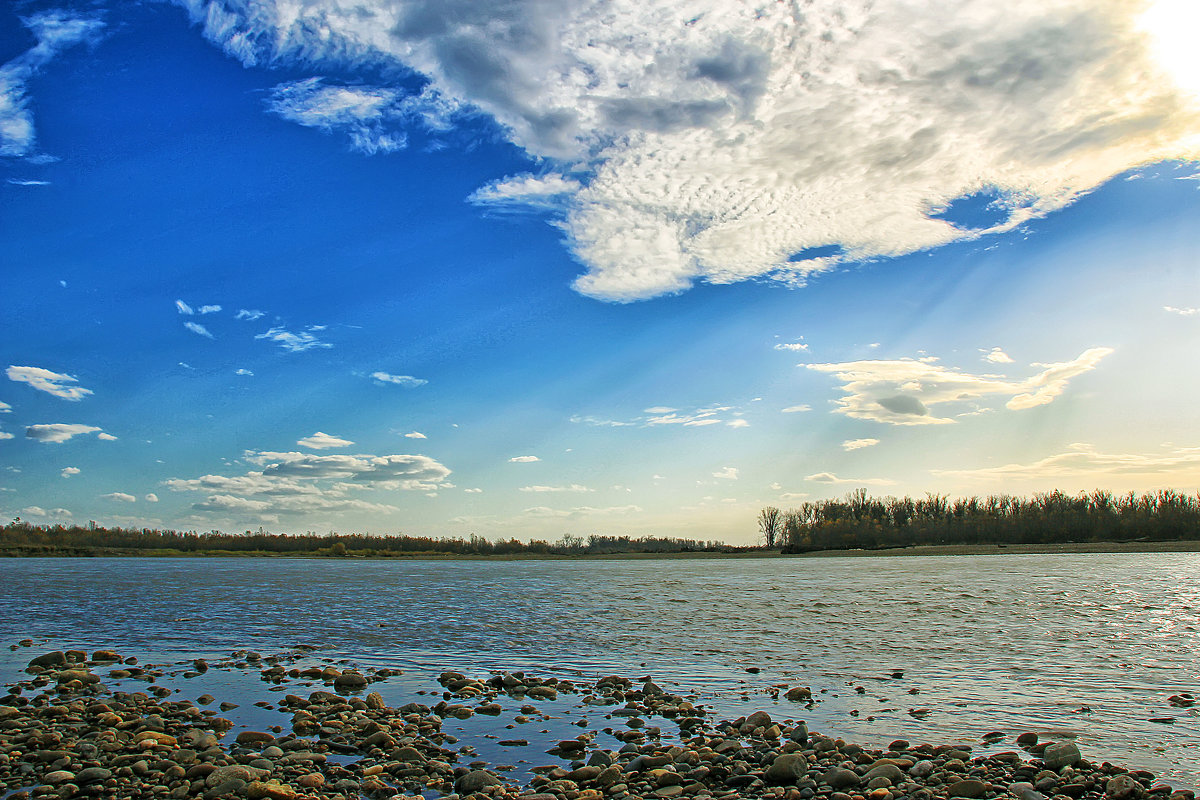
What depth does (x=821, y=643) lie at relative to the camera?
2286 centimetres

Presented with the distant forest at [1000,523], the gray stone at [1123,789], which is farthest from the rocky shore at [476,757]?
the distant forest at [1000,523]

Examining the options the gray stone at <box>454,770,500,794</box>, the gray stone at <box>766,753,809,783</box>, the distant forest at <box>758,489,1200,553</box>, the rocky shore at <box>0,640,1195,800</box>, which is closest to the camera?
the rocky shore at <box>0,640,1195,800</box>

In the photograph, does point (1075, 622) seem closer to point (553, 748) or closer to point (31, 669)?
point (553, 748)

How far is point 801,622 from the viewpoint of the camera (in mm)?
28969

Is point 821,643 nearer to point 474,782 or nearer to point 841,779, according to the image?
point 841,779

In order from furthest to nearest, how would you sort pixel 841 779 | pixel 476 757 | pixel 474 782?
pixel 476 757
pixel 474 782
pixel 841 779

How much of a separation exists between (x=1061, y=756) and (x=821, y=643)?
13.3 meters

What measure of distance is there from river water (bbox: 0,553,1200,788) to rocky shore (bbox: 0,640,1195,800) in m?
1.25

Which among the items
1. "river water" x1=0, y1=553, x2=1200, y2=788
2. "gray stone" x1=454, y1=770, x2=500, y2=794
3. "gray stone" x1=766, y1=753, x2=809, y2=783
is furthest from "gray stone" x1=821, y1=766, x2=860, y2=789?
"gray stone" x1=454, y1=770, x2=500, y2=794

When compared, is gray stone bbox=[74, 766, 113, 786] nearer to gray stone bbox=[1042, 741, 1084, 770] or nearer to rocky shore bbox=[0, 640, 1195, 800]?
rocky shore bbox=[0, 640, 1195, 800]

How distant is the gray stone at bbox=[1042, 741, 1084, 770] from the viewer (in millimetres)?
9789

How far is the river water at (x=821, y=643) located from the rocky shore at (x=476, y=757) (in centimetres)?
125

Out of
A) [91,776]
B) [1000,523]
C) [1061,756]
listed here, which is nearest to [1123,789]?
[1061,756]

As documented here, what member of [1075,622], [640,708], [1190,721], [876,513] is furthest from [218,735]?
[876,513]
